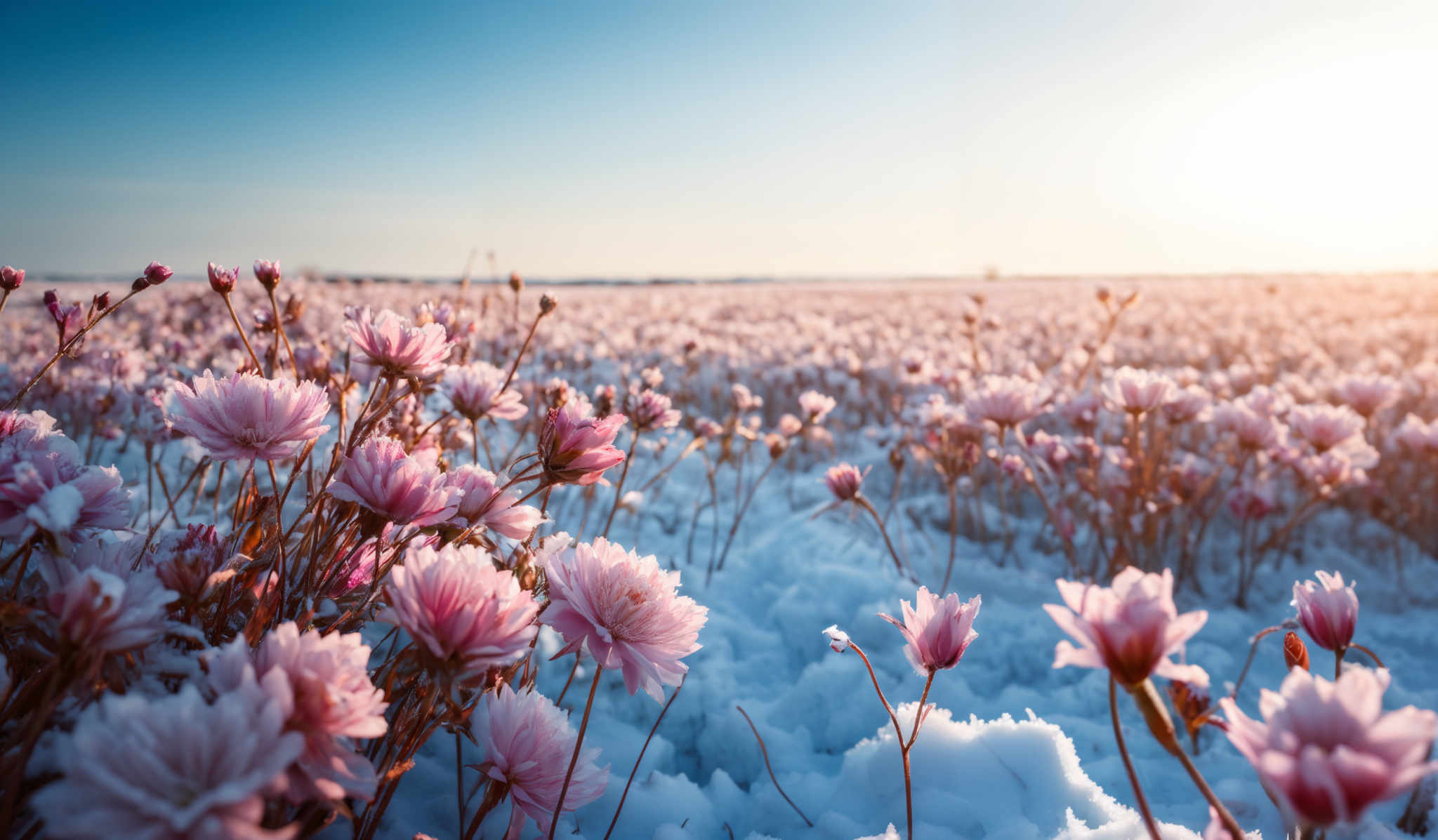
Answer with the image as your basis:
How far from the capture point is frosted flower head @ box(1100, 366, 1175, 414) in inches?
73.5

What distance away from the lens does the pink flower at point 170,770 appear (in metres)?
0.48

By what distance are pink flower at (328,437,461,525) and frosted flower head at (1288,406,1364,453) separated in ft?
8.98

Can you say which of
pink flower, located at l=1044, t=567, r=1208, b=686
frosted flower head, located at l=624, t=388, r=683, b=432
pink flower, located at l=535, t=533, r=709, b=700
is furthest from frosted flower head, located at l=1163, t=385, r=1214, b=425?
pink flower, located at l=535, t=533, r=709, b=700

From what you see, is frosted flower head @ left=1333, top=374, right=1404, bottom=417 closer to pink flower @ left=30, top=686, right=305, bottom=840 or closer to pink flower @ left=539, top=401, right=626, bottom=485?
pink flower @ left=539, top=401, right=626, bottom=485

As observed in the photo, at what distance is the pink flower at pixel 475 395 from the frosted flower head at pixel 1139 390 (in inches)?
65.3

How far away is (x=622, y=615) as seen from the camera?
2.98 ft

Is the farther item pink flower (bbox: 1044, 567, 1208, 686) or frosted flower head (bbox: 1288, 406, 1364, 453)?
frosted flower head (bbox: 1288, 406, 1364, 453)

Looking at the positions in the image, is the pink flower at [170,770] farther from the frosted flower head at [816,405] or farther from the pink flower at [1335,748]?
the frosted flower head at [816,405]

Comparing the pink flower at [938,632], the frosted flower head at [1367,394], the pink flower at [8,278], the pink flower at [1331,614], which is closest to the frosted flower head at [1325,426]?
the frosted flower head at [1367,394]

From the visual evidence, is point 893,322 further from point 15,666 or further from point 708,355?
point 15,666

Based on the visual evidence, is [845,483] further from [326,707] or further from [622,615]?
[326,707]

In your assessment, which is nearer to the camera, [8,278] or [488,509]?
[488,509]

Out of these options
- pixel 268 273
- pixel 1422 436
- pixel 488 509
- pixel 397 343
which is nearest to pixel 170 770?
pixel 488 509

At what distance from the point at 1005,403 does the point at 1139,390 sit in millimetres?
365
